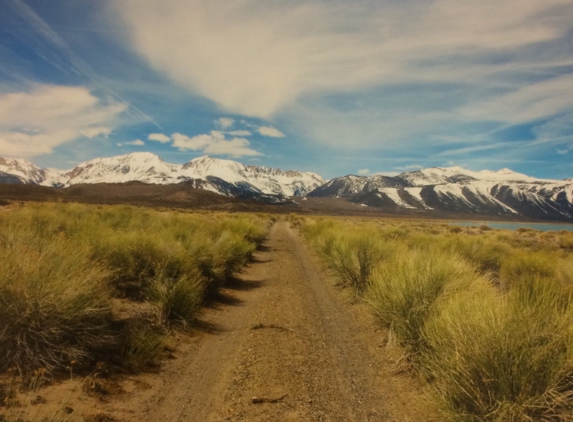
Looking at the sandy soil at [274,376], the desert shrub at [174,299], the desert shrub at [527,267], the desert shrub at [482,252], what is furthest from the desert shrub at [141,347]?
the desert shrub at [482,252]

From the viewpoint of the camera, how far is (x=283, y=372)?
216 inches

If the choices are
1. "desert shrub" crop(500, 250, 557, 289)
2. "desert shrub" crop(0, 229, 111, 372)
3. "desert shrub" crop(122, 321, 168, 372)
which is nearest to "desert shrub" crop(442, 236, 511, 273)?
"desert shrub" crop(500, 250, 557, 289)

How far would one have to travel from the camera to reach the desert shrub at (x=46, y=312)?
414cm

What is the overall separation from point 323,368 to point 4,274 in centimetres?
469

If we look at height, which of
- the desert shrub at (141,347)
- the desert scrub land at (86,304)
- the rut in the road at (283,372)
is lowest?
the rut in the road at (283,372)

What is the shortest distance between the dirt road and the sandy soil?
0.01 m

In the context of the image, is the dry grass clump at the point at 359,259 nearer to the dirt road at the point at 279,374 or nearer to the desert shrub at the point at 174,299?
the dirt road at the point at 279,374

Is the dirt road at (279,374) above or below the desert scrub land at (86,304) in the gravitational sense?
below

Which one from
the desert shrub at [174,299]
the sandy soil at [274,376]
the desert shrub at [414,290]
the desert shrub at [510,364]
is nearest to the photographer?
the desert shrub at [510,364]

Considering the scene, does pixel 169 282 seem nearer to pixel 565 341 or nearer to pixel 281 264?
pixel 565 341

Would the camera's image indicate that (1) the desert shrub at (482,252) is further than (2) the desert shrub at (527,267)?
Yes

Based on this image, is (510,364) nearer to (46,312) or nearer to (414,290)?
(414,290)

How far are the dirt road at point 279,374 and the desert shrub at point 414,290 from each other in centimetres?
58

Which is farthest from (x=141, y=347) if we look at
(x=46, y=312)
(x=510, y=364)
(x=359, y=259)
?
(x=359, y=259)
